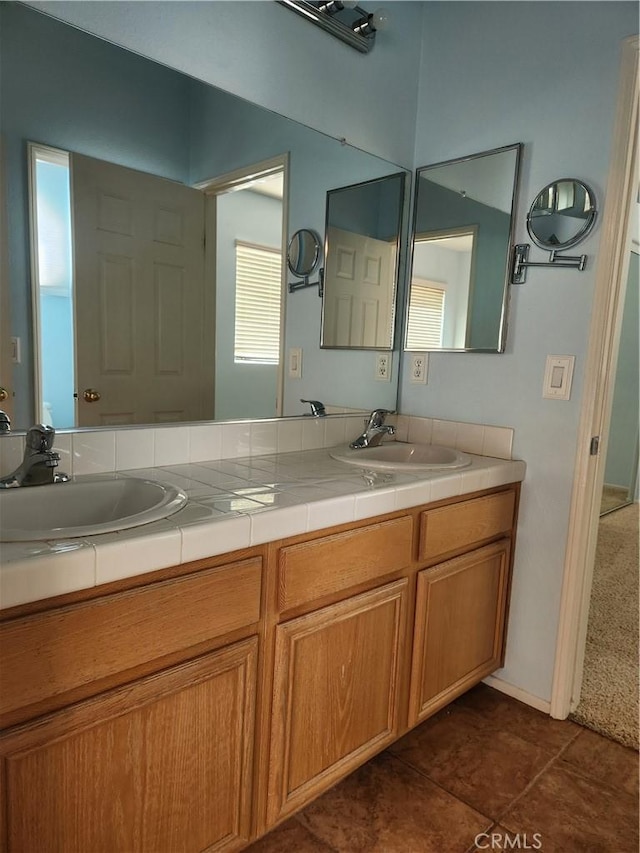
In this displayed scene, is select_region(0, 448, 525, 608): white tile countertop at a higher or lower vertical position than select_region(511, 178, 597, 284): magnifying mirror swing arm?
lower

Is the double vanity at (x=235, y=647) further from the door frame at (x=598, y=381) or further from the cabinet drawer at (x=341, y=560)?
the door frame at (x=598, y=381)

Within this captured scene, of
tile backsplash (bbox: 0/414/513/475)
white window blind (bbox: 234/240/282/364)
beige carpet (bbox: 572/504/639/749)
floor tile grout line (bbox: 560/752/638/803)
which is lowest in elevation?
floor tile grout line (bbox: 560/752/638/803)

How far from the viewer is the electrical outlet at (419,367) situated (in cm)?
219

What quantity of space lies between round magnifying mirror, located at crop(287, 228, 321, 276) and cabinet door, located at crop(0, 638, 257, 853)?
1234 mm

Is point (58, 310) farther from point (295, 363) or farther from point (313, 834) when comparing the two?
point (313, 834)

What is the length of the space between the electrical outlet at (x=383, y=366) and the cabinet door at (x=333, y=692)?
3.12ft

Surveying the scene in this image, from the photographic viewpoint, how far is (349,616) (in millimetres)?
1368

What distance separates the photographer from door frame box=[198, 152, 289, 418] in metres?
1.59

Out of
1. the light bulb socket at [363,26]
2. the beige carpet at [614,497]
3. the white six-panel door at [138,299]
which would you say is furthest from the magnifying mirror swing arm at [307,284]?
the beige carpet at [614,497]

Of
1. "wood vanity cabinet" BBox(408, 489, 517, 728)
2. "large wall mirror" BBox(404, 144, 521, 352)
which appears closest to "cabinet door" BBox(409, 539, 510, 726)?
"wood vanity cabinet" BBox(408, 489, 517, 728)

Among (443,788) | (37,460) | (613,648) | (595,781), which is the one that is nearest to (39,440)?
(37,460)

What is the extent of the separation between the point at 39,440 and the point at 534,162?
5.57 feet

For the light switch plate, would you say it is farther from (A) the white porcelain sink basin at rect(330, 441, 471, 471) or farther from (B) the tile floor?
(B) the tile floor
